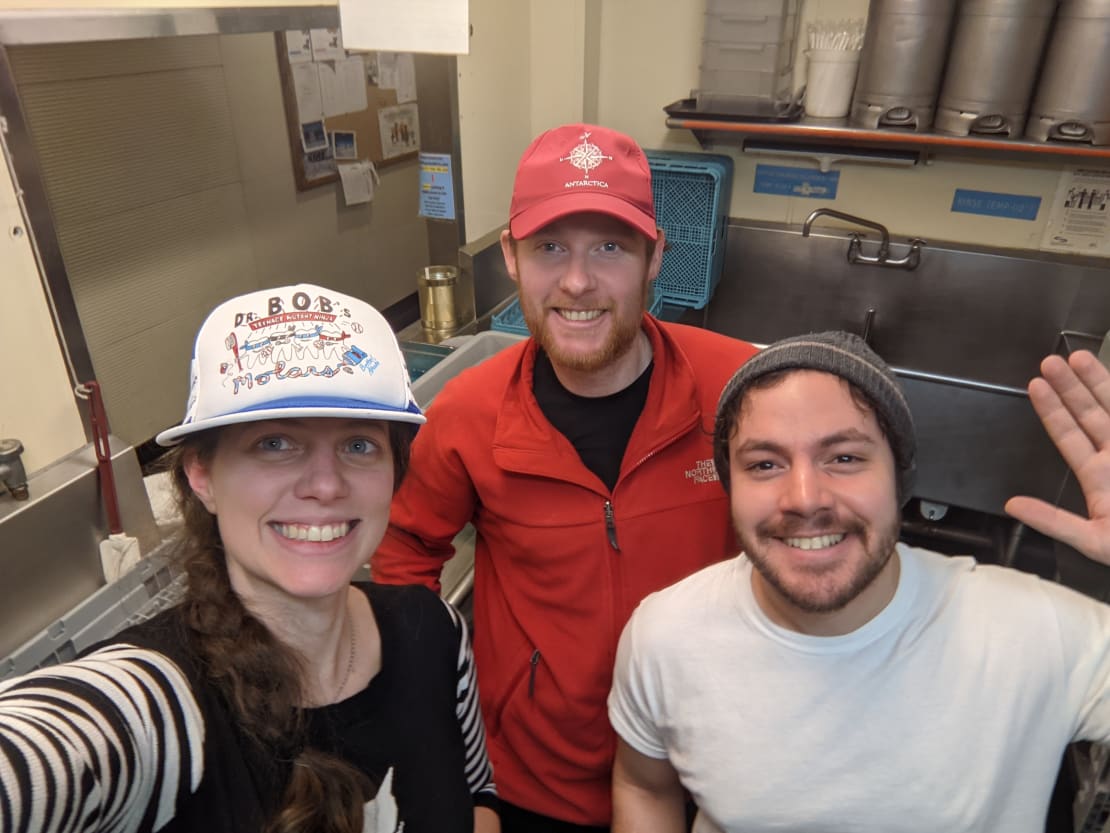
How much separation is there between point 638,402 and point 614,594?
0.32 meters

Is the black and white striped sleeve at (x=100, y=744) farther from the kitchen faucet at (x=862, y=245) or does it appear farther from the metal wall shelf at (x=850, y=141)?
the kitchen faucet at (x=862, y=245)

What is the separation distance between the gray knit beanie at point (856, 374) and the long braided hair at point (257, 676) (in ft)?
2.14

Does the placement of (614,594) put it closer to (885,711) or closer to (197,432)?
(885,711)

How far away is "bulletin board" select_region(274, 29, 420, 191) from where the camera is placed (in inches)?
133

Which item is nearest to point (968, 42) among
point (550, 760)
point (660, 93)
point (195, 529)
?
point (660, 93)

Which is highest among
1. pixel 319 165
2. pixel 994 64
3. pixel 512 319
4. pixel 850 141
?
pixel 994 64

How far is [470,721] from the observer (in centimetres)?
111

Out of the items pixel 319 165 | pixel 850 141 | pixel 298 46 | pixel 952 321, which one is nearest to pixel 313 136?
pixel 319 165

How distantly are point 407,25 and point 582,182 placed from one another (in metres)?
0.71

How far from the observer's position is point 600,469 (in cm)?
124

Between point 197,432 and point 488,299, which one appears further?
point 488,299

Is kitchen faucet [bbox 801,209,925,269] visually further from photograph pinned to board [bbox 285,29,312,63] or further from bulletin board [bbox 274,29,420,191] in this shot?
photograph pinned to board [bbox 285,29,312,63]

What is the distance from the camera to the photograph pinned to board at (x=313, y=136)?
3.50 m

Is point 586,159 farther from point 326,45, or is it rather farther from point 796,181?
point 326,45
